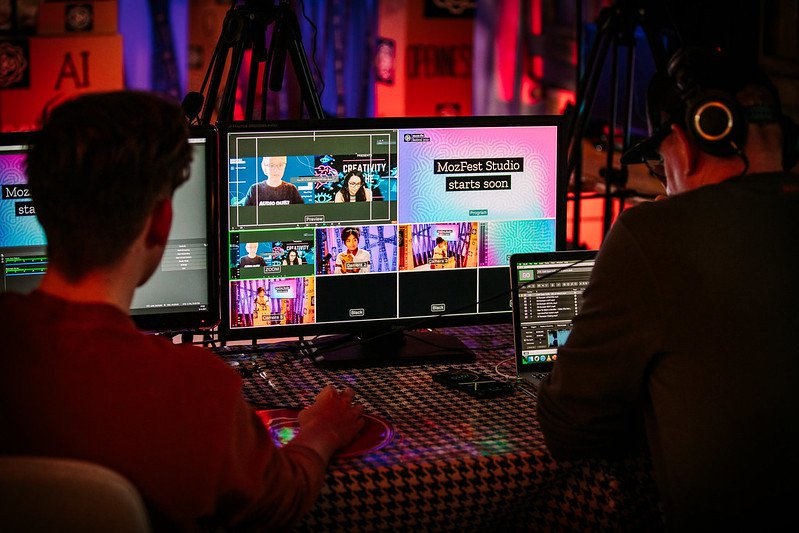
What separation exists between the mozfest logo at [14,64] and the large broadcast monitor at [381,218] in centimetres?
359

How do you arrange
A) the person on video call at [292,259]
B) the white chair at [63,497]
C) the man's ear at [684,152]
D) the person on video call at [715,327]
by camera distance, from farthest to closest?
the person on video call at [292,259]
the man's ear at [684,152]
the person on video call at [715,327]
the white chair at [63,497]

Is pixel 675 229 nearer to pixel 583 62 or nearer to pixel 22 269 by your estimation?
pixel 22 269

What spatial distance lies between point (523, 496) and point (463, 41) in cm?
441

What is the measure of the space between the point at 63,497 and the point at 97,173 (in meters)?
0.36

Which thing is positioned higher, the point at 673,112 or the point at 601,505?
the point at 673,112

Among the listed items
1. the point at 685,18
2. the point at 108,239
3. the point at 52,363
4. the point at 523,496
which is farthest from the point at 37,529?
the point at 685,18

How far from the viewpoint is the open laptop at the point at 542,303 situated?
6.17 feet

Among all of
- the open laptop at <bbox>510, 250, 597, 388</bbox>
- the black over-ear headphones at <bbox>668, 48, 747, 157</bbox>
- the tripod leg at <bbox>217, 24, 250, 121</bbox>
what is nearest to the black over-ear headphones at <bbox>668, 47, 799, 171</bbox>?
the black over-ear headphones at <bbox>668, 48, 747, 157</bbox>

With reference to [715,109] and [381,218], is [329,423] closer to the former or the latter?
[381,218]

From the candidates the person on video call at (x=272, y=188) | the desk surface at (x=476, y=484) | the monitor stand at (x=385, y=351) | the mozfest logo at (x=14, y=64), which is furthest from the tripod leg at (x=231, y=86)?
the mozfest logo at (x=14, y=64)

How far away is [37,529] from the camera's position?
986mm

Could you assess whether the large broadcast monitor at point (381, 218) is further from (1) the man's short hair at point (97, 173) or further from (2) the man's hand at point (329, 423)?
(1) the man's short hair at point (97, 173)

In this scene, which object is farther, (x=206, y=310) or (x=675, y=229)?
(x=206, y=310)

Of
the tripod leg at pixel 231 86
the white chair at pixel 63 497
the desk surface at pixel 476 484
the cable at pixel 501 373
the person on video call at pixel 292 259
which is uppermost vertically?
the tripod leg at pixel 231 86
